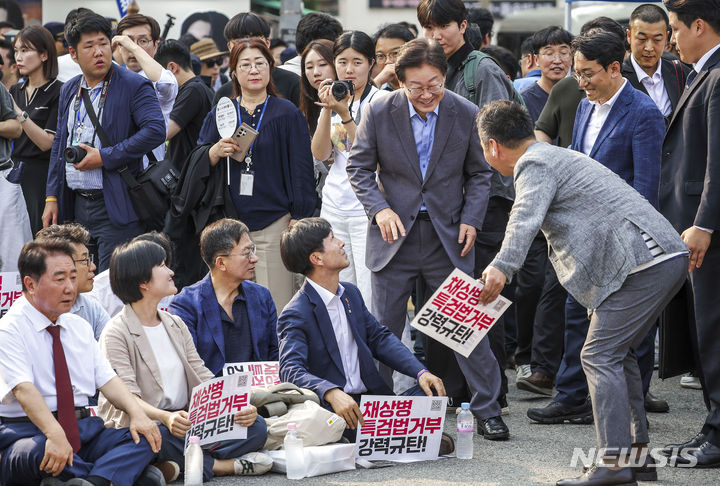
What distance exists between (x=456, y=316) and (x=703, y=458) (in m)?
1.36

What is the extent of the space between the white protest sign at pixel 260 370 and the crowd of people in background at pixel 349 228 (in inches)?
3.9

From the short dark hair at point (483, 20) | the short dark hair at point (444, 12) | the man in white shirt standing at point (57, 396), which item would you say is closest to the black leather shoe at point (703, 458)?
the man in white shirt standing at point (57, 396)

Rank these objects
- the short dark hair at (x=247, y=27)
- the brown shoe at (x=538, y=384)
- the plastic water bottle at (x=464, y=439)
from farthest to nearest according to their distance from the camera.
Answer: the short dark hair at (x=247, y=27), the brown shoe at (x=538, y=384), the plastic water bottle at (x=464, y=439)

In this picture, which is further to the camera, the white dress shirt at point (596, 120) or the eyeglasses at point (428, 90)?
the white dress shirt at point (596, 120)

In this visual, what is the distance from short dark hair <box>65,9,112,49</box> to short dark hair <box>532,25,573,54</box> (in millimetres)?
3250

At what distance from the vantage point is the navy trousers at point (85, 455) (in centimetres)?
434

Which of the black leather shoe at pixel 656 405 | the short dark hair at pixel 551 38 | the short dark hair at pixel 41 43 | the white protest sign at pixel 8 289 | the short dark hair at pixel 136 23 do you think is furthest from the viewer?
the short dark hair at pixel 136 23

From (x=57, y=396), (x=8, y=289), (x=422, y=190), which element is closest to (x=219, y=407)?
Result: (x=57, y=396)

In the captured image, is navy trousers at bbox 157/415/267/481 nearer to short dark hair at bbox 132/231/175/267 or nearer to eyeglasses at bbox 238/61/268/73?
short dark hair at bbox 132/231/175/267

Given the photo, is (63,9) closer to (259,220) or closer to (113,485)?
(259,220)

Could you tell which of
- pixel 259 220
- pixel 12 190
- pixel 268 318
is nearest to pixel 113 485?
pixel 268 318

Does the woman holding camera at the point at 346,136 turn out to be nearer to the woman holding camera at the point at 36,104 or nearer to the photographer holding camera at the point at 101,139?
the photographer holding camera at the point at 101,139

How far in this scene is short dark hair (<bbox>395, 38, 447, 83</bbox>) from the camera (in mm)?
5508

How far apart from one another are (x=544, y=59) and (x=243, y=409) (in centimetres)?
407
